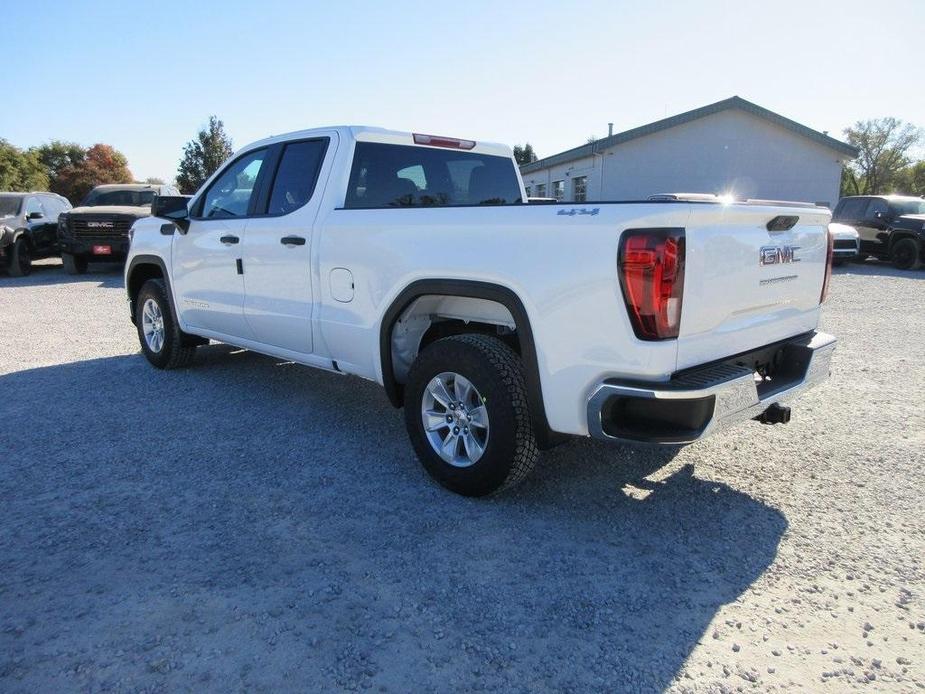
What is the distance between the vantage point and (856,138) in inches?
2317

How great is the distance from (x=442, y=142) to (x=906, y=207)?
1685cm

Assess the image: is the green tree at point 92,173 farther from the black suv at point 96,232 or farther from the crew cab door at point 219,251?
the crew cab door at point 219,251

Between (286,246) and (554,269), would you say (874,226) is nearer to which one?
(286,246)

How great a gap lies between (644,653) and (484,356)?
4.89 ft

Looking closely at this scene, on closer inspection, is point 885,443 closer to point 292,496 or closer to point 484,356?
point 484,356

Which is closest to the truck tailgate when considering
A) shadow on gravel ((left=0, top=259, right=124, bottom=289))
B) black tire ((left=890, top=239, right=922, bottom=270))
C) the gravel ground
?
the gravel ground

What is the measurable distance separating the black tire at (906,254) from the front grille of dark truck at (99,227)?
18.2 meters

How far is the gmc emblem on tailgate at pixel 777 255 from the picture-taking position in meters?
3.05

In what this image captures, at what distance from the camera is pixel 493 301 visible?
10.8 feet

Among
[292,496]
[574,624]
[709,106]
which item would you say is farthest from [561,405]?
[709,106]

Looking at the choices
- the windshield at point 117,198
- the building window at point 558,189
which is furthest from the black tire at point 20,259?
the building window at point 558,189

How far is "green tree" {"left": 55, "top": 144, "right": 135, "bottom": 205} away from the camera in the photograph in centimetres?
5591

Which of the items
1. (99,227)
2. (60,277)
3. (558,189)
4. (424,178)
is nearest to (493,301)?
(424,178)

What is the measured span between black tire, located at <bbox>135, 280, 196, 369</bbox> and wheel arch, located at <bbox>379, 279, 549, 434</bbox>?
3071mm
